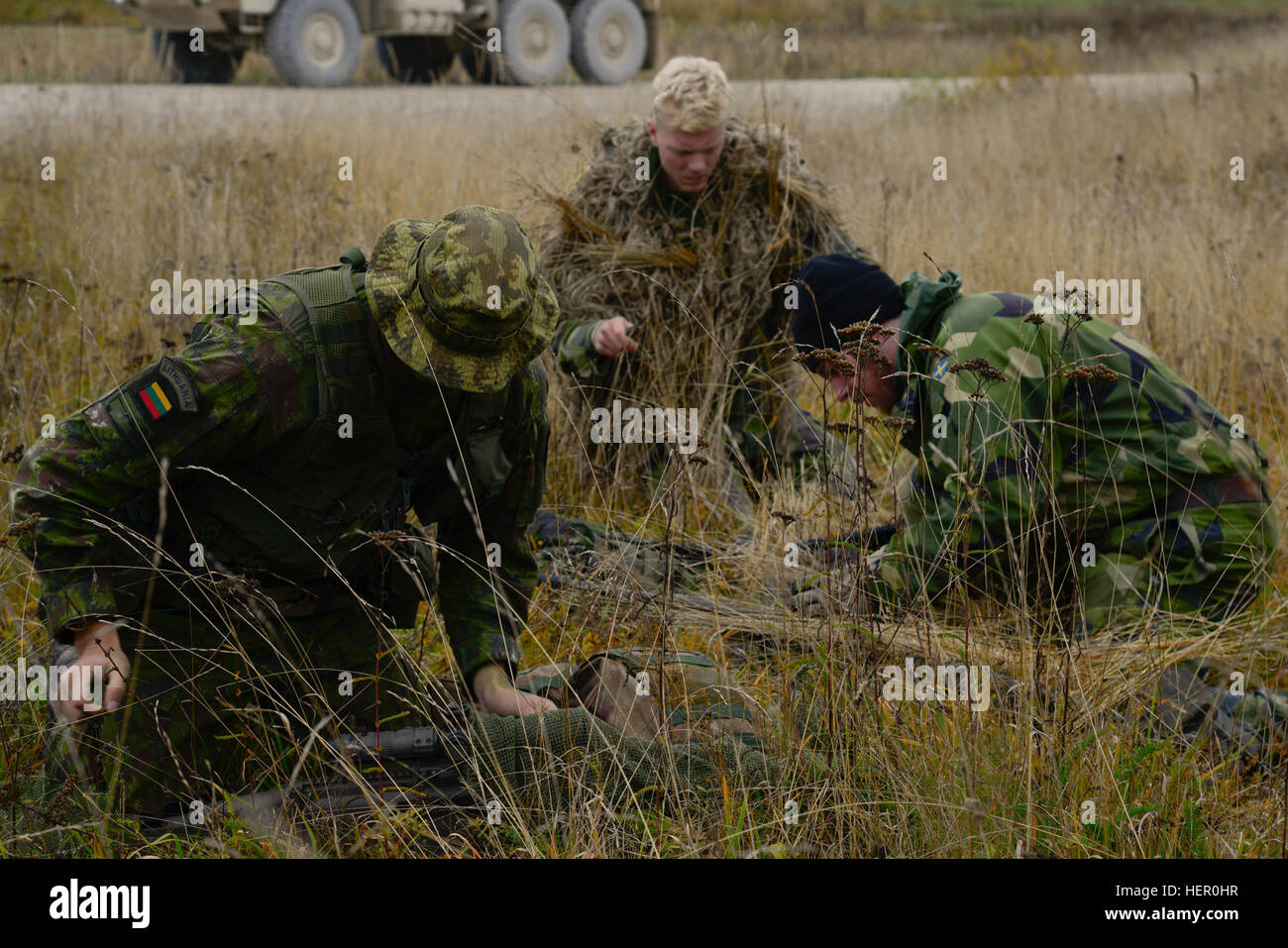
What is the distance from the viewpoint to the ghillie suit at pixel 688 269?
4.53m

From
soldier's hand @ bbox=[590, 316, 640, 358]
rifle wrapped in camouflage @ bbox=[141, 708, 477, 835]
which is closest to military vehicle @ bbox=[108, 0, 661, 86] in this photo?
soldier's hand @ bbox=[590, 316, 640, 358]

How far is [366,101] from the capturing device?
1015 centimetres

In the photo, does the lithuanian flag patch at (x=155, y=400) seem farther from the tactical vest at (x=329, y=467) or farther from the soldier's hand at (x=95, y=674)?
the soldier's hand at (x=95, y=674)

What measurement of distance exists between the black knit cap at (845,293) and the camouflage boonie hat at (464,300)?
3.83 ft

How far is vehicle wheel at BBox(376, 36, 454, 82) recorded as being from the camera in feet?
47.9

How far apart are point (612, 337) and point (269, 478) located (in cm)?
Result: 176

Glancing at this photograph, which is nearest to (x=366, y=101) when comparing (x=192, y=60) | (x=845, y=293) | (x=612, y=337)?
(x=192, y=60)

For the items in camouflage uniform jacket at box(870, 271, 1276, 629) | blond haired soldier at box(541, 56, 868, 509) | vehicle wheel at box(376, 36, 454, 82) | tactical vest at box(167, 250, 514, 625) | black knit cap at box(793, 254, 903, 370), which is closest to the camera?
tactical vest at box(167, 250, 514, 625)

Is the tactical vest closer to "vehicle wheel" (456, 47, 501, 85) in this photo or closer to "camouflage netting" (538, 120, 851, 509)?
"camouflage netting" (538, 120, 851, 509)

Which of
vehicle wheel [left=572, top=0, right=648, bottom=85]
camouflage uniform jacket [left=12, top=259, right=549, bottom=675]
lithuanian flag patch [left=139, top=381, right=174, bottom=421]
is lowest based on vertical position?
camouflage uniform jacket [left=12, top=259, right=549, bottom=675]

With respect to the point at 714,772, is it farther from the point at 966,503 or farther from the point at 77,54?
the point at 77,54

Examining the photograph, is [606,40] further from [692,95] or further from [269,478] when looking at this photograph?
[269,478]

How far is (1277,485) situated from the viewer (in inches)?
163

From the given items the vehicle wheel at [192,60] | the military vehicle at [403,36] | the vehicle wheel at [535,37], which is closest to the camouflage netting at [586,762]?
the military vehicle at [403,36]
